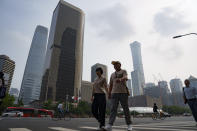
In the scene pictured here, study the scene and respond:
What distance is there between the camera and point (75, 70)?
12144 centimetres

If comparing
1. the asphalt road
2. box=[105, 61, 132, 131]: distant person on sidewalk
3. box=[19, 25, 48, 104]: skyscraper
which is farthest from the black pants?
box=[19, 25, 48, 104]: skyscraper

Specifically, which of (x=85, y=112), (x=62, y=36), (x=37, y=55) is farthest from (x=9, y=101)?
(x=37, y=55)

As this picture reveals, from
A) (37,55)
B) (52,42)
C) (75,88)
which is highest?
(37,55)

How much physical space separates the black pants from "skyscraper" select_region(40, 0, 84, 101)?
10030cm

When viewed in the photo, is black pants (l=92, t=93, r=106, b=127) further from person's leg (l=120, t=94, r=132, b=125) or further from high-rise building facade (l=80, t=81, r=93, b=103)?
high-rise building facade (l=80, t=81, r=93, b=103)

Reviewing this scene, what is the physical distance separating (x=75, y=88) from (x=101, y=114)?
114463mm

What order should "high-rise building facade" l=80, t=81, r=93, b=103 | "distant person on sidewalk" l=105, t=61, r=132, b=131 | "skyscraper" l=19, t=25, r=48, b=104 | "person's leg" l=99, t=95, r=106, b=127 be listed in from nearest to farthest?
"distant person on sidewalk" l=105, t=61, r=132, b=131 < "person's leg" l=99, t=95, r=106, b=127 < "high-rise building facade" l=80, t=81, r=93, b=103 < "skyscraper" l=19, t=25, r=48, b=104

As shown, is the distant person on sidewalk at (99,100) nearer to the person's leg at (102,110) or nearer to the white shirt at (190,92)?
the person's leg at (102,110)

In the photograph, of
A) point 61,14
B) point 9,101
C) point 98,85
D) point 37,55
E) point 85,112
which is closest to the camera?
point 98,85

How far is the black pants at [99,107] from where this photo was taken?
447 centimetres

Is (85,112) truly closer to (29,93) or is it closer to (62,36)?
(62,36)

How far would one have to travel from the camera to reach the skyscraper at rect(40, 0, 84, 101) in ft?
355

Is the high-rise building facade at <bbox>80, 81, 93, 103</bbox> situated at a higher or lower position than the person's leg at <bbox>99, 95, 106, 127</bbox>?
higher

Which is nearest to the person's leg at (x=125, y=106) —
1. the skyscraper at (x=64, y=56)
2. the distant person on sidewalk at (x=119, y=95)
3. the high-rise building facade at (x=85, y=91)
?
the distant person on sidewalk at (x=119, y=95)
